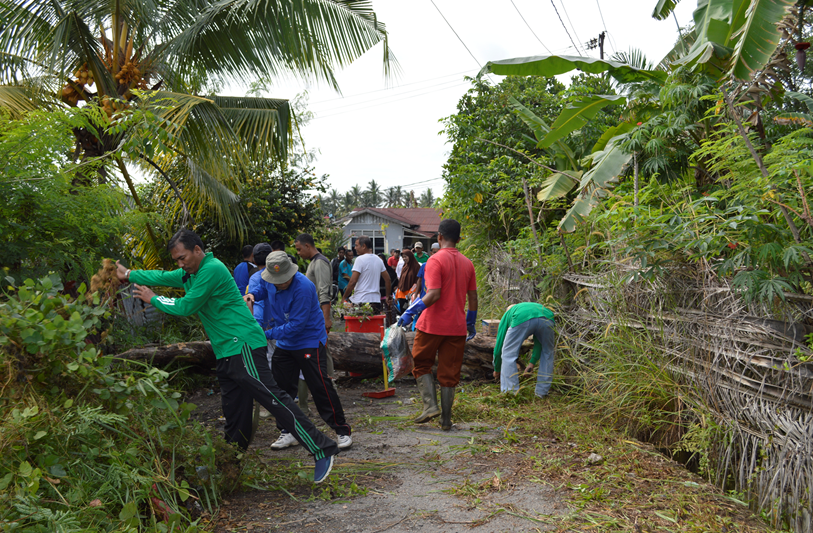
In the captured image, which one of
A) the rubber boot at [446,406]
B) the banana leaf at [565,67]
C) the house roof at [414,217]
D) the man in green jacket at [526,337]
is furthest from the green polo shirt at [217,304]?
the house roof at [414,217]

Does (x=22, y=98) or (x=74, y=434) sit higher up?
(x=22, y=98)

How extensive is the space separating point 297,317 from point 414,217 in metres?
46.6

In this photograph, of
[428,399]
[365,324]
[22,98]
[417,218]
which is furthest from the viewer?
[417,218]

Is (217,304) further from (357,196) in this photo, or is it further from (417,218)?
(357,196)

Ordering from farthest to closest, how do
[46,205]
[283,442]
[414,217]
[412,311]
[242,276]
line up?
[414,217], [242,276], [412,311], [283,442], [46,205]

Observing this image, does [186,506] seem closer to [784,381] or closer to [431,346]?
[431,346]

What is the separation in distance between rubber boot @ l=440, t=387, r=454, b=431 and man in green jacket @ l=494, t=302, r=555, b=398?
1113mm

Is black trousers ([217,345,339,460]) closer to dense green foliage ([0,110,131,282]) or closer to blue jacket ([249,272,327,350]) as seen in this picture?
blue jacket ([249,272,327,350])

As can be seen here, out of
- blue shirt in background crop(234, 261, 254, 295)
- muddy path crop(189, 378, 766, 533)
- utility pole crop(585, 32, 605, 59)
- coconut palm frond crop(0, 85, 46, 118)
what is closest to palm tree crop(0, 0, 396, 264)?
coconut palm frond crop(0, 85, 46, 118)

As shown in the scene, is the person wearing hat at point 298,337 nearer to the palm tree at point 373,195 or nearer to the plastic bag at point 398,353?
the plastic bag at point 398,353

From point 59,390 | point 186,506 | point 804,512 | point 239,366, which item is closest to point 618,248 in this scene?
point 804,512

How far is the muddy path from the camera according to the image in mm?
3594

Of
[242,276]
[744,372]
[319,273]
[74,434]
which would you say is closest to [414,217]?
[242,276]

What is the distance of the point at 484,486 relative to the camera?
420cm
